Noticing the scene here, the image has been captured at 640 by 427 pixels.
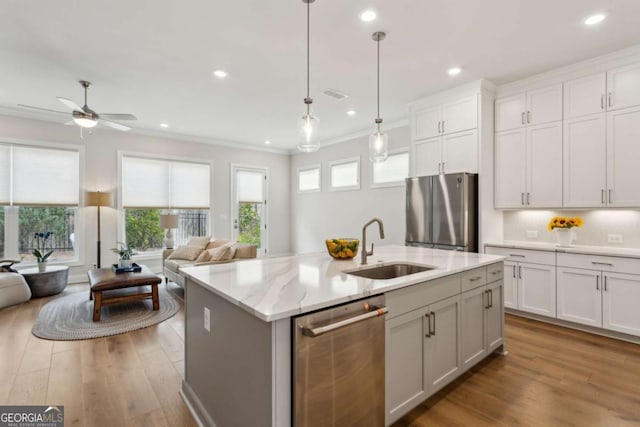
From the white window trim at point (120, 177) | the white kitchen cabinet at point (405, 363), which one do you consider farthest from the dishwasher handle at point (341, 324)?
the white window trim at point (120, 177)

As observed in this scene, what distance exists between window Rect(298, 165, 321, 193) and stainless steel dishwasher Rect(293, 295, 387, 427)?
5.82m

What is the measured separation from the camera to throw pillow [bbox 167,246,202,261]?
200 inches

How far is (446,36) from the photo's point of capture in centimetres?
280

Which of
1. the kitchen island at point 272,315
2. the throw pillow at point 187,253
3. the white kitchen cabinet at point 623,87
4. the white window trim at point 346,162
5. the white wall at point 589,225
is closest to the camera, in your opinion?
the kitchen island at point 272,315

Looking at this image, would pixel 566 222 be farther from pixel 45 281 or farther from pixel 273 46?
pixel 45 281

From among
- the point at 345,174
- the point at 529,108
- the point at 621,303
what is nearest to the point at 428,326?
the point at 621,303

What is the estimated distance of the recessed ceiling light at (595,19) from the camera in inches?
98.4

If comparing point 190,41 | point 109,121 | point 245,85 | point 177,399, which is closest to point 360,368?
point 177,399

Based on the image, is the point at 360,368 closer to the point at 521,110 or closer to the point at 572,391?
the point at 572,391

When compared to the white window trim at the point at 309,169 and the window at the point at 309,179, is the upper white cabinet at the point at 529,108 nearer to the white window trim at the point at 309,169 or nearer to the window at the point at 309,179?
the white window trim at the point at 309,169

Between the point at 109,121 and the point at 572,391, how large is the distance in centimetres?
587

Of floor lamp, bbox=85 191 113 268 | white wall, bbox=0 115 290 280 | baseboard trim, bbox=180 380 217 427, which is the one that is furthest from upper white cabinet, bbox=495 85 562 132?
floor lamp, bbox=85 191 113 268

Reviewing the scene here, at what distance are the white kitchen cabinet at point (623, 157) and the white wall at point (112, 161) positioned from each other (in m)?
6.29

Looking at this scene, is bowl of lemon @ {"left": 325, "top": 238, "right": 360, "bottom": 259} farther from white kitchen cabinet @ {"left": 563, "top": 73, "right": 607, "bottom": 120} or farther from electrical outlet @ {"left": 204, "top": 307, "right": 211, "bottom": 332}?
white kitchen cabinet @ {"left": 563, "top": 73, "right": 607, "bottom": 120}
